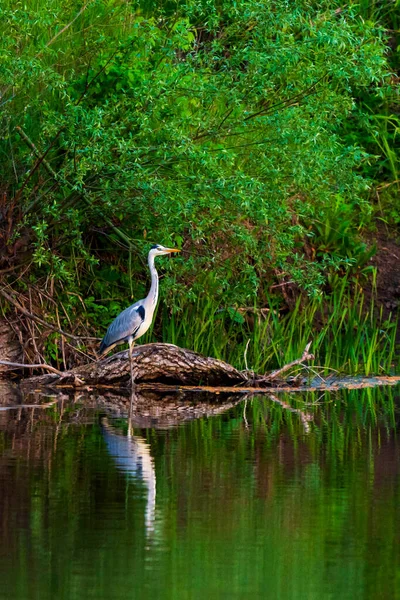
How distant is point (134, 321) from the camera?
11.9 meters

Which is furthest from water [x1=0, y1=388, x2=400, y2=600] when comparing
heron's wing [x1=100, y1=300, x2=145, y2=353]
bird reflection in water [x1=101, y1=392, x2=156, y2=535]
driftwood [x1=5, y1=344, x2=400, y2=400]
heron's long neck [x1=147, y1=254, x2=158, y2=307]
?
heron's long neck [x1=147, y1=254, x2=158, y2=307]

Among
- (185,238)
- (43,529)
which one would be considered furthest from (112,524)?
(185,238)

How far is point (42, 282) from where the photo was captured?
502 inches

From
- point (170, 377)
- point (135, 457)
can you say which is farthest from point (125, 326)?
point (135, 457)

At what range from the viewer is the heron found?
38.6 feet

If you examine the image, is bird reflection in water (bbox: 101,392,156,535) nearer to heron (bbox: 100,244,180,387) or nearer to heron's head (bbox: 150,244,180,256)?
heron (bbox: 100,244,180,387)

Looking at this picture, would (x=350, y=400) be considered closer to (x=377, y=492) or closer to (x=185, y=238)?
(x=185, y=238)

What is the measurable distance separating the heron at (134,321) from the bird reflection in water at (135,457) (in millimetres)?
2636

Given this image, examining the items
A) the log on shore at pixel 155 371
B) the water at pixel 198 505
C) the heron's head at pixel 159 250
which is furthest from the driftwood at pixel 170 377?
the water at pixel 198 505

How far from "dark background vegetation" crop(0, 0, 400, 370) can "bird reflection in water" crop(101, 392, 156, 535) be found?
9.66 ft

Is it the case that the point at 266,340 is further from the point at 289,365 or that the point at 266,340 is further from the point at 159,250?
the point at 159,250

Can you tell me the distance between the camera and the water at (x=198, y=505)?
4.88m

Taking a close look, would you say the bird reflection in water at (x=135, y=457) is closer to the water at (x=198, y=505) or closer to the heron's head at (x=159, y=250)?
the water at (x=198, y=505)

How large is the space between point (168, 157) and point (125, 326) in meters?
1.71
